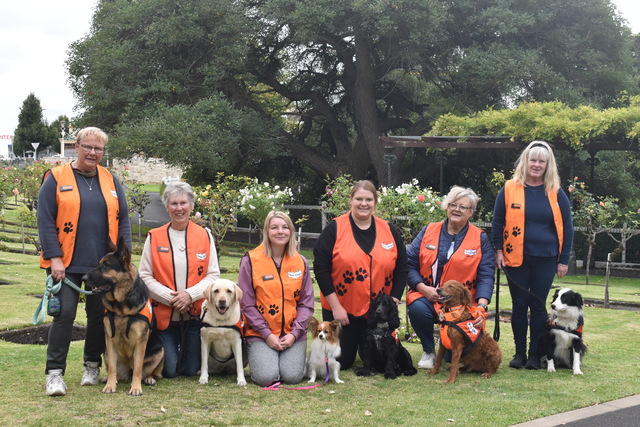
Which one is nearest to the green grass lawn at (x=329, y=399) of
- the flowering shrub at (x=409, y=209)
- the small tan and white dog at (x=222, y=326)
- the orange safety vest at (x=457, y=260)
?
the small tan and white dog at (x=222, y=326)

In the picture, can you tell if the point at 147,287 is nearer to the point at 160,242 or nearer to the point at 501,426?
the point at 160,242

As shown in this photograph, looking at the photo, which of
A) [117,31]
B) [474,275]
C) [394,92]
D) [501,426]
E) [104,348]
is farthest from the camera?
[394,92]

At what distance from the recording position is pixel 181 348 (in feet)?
18.3

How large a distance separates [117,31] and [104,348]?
17649 millimetres

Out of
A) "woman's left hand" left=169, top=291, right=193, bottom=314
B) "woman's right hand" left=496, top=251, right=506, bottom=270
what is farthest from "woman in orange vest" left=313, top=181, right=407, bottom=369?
"woman's left hand" left=169, top=291, right=193, bottom=314

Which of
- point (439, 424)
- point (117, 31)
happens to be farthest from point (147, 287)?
point (117, 31)

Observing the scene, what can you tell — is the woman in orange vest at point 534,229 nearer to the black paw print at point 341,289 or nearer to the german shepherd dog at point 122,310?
the black paw print at point 341,289

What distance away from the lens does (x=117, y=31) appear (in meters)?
21.0

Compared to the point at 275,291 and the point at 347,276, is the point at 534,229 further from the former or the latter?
the point at 275,291

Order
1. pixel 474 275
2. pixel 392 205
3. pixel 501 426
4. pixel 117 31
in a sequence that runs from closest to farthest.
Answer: pixel 501 426, pixel 474 275, pixel 392 205, pixel 117 31

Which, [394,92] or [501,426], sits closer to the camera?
[501,426]

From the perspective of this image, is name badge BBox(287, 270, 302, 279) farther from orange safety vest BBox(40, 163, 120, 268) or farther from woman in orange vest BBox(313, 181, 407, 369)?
orange safety vest BBox(40, 163, 120, 268)

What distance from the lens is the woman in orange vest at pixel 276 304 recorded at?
5438 mm

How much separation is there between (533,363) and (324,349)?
76.6 inches
